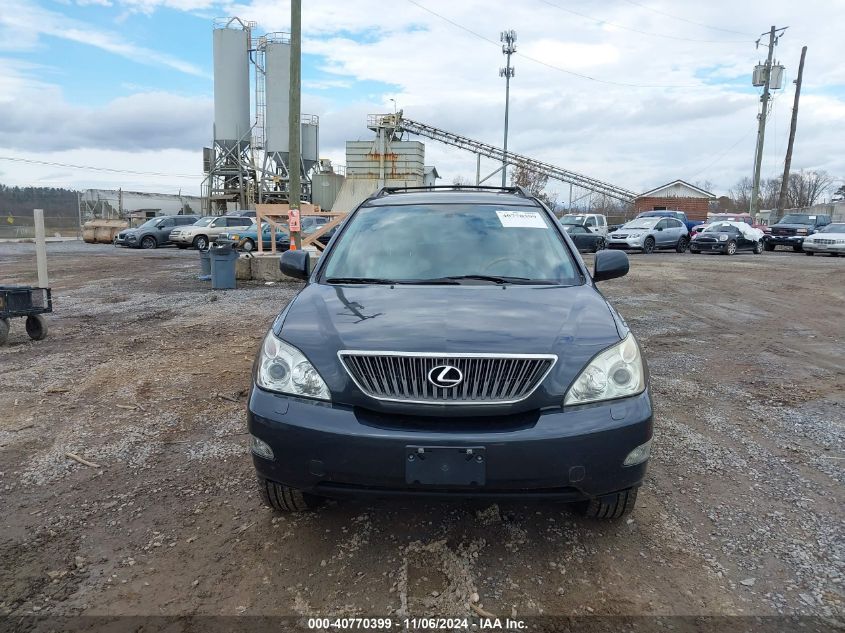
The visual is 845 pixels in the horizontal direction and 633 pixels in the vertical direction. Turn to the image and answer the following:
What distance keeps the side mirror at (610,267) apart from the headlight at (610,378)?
48.9 inches

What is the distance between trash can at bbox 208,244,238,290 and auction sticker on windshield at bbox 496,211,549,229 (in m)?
8.95

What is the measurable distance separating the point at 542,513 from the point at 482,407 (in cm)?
102

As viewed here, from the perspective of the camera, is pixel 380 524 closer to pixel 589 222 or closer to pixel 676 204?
pixel 589 222

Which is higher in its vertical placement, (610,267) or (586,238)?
(586,238)

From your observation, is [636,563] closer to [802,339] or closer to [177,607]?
[177,607]

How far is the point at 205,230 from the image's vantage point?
27.0 meters

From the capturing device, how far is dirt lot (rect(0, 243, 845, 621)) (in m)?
2.38

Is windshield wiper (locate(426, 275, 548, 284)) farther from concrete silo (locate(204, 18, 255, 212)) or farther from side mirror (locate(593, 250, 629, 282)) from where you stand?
concrete silo (locate(204, 18, 255, 212))

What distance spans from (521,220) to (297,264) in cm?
155

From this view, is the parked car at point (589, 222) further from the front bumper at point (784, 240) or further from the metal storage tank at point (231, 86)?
the metal storage tank at point (231, 86)

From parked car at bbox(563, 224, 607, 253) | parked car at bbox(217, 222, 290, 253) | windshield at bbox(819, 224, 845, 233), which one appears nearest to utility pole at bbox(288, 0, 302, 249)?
parked car at bbox(563, 224, 607, 253)

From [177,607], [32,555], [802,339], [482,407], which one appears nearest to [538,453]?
[482,407]

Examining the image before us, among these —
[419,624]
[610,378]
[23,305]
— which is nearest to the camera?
[419,624]

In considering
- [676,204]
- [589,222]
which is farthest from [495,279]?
[676,204]
